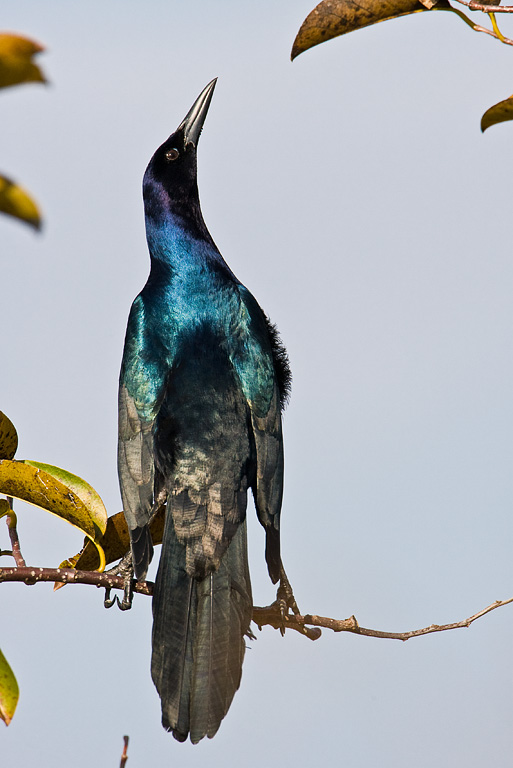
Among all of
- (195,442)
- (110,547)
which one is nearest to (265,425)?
(195,442)

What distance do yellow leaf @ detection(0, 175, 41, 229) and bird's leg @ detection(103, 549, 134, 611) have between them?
2.16 metres

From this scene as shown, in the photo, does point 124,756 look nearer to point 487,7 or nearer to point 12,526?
point 12,526

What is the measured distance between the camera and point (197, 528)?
308 cm

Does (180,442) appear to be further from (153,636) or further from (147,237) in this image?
(147,237)

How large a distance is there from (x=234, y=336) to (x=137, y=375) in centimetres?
45

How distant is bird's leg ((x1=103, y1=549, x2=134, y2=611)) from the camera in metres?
3.04

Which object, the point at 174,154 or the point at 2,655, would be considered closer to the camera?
the point at 2,655

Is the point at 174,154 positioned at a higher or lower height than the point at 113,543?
higher

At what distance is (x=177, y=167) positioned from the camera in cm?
415

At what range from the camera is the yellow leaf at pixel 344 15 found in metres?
2.08

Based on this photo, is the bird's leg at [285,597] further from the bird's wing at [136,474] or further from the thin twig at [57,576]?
the thin twig at [57,576]

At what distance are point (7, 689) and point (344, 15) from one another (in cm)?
189

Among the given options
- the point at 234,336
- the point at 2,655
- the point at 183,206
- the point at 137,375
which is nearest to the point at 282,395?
the point at 234,336

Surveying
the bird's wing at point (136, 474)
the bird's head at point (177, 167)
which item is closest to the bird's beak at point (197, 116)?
the bird's head at point (177, 167)
